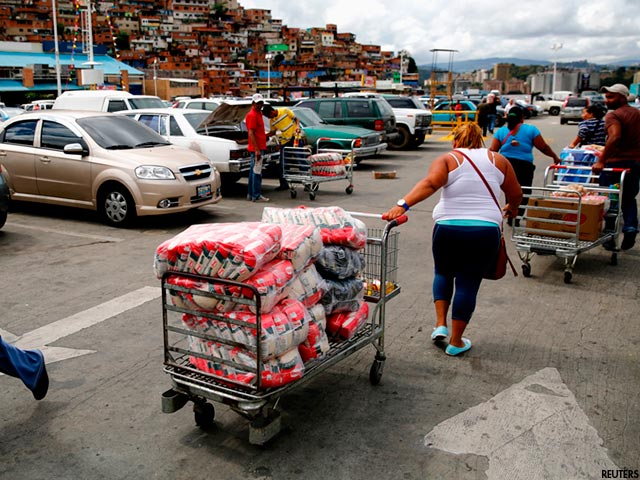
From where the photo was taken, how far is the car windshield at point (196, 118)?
13320 millimetres

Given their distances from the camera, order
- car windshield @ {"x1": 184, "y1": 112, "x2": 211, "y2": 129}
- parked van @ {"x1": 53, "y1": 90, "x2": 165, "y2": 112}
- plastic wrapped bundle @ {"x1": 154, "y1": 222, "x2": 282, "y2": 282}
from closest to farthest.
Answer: plastic wrapped bundle @ {"x1": 154, "y1": 222, "x2": 282, "y2": 282}, car windshield @ {"x1": 184, "y1": 112, "x2": 211, "y2": 129}, parked van @ {"x1": 53, "y1": 90, "x2": 165, "y2": 112}

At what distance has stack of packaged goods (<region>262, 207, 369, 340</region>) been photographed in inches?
157

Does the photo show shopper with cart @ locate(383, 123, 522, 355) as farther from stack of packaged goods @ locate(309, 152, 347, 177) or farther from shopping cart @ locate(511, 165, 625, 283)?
stack of packaged goods @ locate(309, 152, 347, 177)

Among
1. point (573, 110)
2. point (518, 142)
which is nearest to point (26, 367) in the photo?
point (518, 142)

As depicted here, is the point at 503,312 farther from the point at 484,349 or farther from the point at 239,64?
the point at 239,64

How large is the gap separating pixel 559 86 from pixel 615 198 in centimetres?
8994

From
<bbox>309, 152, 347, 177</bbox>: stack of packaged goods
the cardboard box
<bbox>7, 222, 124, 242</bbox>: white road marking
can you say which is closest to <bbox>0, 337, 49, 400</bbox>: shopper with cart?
<bbox>7, 222, 124, 242</bbox>: white road marking

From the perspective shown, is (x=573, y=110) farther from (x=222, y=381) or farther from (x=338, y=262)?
(x=222, y=381)

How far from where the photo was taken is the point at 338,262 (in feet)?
13.2

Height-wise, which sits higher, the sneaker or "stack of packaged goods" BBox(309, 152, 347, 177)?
"stack of packaged goods" BBox(309, 152, 347, 177)

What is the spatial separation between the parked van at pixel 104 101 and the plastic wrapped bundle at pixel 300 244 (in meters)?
16.6

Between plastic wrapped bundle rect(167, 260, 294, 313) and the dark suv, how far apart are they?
1627 cm

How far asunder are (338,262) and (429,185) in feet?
3.42

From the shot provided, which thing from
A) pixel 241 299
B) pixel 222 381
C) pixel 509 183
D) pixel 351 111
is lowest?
pixel 222 381
